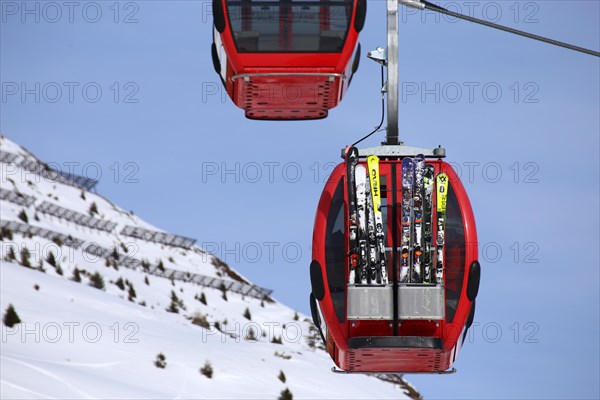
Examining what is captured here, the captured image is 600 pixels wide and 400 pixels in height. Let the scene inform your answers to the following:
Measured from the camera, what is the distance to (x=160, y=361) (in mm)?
30938

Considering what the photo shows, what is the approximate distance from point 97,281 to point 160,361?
25.9 feet

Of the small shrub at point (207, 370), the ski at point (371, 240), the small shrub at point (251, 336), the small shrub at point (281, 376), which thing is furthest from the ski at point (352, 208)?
the small shrub at point (251, 336)

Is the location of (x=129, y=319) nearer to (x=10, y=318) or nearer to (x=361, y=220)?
(x=10, y=318)

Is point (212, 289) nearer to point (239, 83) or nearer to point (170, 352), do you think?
point (170, 352)

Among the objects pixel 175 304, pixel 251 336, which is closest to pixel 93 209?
pixel 175 304

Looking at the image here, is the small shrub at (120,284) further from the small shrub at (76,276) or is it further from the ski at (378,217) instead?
the ski at (378,217)

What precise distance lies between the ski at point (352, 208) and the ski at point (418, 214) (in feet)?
2.32

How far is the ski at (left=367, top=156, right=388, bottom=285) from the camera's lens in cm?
1666

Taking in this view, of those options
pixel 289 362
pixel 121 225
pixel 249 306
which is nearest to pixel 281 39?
pixel 289 362

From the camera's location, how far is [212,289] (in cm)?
4475

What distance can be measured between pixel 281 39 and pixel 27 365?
1293cm

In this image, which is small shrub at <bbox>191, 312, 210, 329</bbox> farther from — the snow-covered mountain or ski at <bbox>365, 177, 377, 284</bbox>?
ski at <bbox>365, 177, 377, 284</bbox>

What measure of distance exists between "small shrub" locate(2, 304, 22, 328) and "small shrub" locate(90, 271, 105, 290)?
288 inches

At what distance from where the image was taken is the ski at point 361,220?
16672 mm
